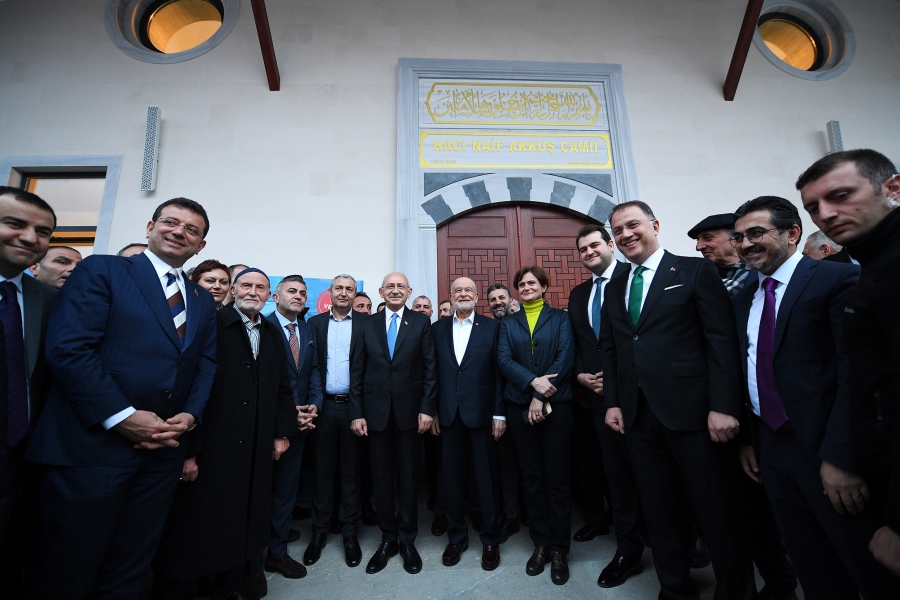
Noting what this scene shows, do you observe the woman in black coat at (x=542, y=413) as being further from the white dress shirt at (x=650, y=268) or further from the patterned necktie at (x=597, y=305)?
the white dress shirt at (x=650, y=268)

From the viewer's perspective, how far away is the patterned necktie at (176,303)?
5.05 feet

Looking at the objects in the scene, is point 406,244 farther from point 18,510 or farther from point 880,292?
point 880,292

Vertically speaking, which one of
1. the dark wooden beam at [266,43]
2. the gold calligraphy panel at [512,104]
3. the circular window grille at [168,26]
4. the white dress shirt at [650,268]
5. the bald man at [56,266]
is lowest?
the white dress shirt at [650,268]

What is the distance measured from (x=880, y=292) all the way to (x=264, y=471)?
2.23 meters

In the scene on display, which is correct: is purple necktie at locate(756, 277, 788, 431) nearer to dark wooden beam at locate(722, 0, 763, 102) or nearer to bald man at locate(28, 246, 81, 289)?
bald man at locate(28, 246, 81, 289)

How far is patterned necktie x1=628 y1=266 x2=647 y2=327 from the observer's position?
184cm

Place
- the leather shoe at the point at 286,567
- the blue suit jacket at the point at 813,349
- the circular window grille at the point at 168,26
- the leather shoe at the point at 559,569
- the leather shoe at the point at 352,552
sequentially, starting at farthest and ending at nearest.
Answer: the circular window grille at the point at 168,26 → the leather shoe at the point at 352,552 → the leather shoe at the point at 286,567 → the leather shoe at the point at 559,569 → the blue suit jacket at the point at 813,349

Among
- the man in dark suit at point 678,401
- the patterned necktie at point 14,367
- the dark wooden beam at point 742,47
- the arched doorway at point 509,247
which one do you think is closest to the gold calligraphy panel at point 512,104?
the arched doorway at point 509,247

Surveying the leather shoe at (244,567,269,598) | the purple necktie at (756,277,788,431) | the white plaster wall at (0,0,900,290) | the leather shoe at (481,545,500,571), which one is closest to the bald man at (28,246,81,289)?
the leather shoe at (244,567,269,598)

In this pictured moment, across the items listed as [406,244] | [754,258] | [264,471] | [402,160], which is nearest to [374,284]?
[406,244]

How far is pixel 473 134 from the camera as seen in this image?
450 centimetres

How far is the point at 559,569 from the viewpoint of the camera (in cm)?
200

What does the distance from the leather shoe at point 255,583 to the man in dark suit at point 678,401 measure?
1.77 m

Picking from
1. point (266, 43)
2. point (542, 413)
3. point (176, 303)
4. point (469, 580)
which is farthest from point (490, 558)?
point (266, 43)
